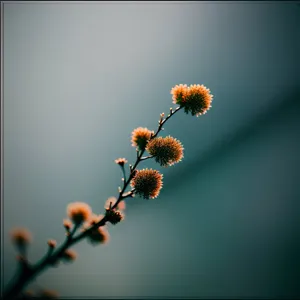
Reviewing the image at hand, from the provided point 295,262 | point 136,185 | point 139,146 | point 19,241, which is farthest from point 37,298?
point 295,262

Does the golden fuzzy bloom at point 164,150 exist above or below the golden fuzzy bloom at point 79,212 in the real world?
above

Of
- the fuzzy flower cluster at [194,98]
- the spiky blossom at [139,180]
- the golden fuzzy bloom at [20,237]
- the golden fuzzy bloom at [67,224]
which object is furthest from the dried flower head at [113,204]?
the fuzzy flower cluster at [194,98]

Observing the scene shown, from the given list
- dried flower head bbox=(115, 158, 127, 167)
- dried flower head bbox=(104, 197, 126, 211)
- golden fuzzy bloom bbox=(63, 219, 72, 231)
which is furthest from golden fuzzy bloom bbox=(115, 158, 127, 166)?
golden fuzzy bloom bbox=(63, 219, 72, 231)

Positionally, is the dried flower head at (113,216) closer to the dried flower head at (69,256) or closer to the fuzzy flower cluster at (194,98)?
the dried flower head at (69,256)

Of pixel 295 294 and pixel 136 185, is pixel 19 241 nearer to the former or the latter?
pixel 136 185

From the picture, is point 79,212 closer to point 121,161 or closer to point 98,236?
point 98,236

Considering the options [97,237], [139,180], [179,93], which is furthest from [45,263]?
[179,93]
